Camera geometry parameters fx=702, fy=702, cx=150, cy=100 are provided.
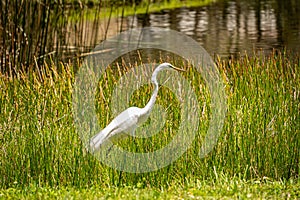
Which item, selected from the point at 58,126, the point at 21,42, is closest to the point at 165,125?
the point at 58,126

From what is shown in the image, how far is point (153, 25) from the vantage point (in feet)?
37.2

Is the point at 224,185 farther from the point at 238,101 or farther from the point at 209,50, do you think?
the point at 209,50

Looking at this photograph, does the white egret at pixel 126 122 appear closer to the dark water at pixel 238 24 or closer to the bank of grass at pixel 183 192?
the bank of grass at pixel 183 192

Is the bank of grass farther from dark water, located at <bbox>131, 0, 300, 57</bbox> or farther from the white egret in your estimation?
dark water, located at <bbox>131, 0, 300, 57</bbox>

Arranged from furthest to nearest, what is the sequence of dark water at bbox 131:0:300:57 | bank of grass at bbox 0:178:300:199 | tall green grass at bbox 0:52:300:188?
dark water at bbox 131:0:300:57, tall green grass at bbox 0:52:300:188, bank of grass at bbox 0:178:300:199

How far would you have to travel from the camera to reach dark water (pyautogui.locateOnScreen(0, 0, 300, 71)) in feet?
20.1

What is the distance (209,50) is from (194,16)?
3563mm

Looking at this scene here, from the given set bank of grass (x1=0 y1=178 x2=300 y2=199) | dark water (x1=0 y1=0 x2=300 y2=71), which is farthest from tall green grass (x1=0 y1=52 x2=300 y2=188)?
dark water (x1=0 y1=0 x2=300 y2=71)

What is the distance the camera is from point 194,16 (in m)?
12.5

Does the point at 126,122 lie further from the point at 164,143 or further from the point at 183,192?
the point at 183,192

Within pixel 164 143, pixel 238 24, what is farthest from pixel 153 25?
pixel 164 143

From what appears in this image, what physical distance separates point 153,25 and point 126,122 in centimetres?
750

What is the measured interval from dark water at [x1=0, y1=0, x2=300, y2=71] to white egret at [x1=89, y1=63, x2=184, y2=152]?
77.1 inches

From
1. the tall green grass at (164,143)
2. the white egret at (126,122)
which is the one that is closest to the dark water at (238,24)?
the tall green grass at (164,143)
